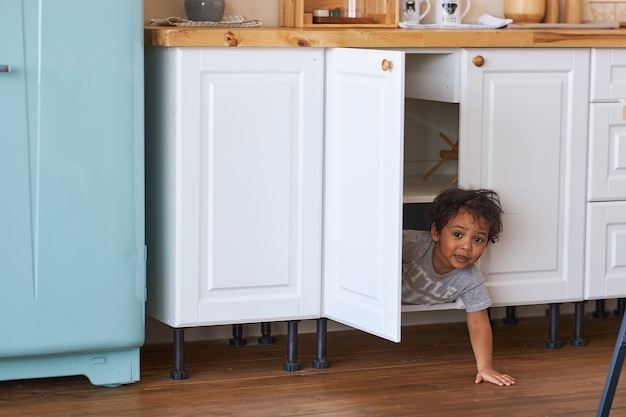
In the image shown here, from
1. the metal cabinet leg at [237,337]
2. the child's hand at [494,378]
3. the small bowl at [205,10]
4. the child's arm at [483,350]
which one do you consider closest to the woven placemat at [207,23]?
the small bowl at [205,10]

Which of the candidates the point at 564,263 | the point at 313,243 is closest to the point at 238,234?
the point at 313,243

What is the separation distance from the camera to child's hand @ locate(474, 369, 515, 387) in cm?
266

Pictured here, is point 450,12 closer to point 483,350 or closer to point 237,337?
point 483,350

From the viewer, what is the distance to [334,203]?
271 cm

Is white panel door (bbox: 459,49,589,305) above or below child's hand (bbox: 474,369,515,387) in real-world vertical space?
above

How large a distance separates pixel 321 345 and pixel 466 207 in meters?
0.50

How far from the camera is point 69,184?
8.09ft

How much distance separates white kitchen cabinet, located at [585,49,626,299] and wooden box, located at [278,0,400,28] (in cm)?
56

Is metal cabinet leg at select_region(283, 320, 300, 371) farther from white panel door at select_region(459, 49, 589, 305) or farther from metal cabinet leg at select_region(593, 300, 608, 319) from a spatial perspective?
metal cabinet leg at select_region(593, 300, 608, 319)

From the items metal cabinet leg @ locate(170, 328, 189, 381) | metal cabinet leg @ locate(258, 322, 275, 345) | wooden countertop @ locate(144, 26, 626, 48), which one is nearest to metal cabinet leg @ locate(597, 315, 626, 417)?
wooden countertop @ locate(144, 26, 626, 48)

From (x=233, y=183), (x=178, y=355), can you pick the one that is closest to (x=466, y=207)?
(x=233, y=183)

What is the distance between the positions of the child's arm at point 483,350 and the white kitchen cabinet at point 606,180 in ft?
1.21

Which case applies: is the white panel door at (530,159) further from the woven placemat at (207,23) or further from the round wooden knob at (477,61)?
the woven placemat at (207,23)

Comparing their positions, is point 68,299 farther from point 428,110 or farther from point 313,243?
point 428,110
